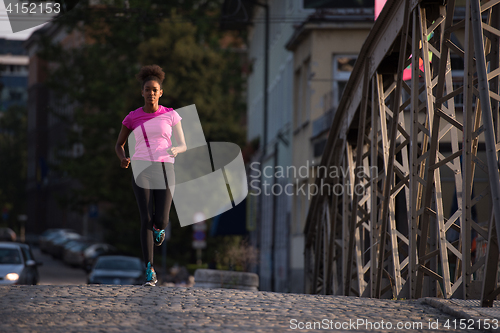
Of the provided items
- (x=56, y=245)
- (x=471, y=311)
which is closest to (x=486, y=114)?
(x=471, y=311)

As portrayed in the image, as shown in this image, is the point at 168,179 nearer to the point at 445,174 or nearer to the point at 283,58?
the point at 445,174

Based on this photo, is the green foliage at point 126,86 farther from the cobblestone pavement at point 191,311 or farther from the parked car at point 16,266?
the cobblestone pavement at point 191,311

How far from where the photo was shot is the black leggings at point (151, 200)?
8.34m

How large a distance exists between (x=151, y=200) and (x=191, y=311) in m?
1.97

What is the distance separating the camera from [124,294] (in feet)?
24.6

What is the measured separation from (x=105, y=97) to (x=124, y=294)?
3756 cm

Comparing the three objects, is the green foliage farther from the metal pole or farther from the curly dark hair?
the metal pole

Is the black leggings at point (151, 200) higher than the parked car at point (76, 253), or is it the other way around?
the black leggings at point (151, 200)

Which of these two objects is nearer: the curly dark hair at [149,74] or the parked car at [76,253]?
the curly dark hair at [149,74]

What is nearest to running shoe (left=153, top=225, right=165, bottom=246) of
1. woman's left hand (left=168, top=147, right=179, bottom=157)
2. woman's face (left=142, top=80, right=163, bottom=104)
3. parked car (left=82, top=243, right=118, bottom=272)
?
woman's left hand (left=168, top=147, right=179, bottom=157)

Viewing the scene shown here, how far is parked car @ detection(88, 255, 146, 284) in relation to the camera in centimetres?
2853

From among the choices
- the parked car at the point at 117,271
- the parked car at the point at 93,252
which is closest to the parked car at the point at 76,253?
the parked car at the point at 93,252

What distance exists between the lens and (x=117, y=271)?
2909 centimetres

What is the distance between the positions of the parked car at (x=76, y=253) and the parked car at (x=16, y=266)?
24.0 meters
